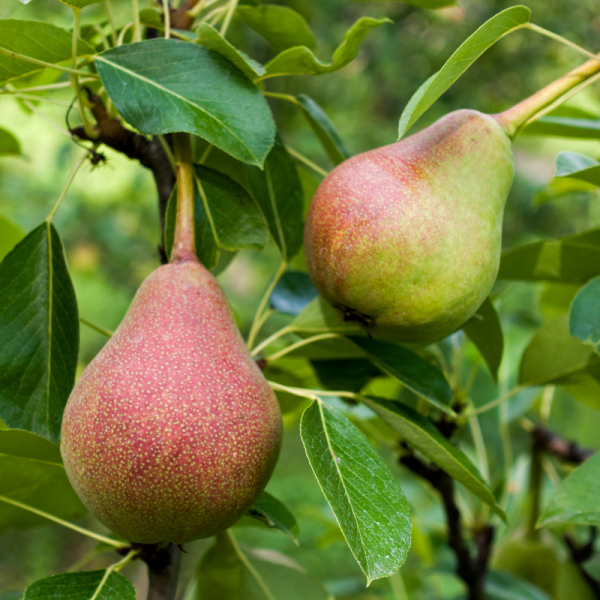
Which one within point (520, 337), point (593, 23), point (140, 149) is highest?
point (140, 149)

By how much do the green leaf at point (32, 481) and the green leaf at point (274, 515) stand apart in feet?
0.49

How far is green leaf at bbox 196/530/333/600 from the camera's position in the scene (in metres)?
0.57

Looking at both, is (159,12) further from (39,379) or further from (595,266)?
(595,266)

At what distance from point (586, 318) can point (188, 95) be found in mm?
344

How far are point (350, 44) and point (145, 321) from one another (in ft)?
0.83

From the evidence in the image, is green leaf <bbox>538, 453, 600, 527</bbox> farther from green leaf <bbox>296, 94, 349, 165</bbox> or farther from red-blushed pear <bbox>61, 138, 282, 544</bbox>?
green leaf <bbox>296, 94, 349, 165</bbox>

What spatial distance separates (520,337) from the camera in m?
0.97

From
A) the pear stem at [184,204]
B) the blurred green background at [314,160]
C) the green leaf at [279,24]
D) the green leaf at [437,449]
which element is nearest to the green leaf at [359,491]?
the green leaf at [437,449]

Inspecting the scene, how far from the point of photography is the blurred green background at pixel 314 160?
2.12 m

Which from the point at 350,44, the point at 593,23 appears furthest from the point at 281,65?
the point at 593,23

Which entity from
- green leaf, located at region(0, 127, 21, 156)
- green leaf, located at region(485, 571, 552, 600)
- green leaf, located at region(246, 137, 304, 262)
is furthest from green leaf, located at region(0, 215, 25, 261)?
green leaf, located at region(485, 571, 552, 600)

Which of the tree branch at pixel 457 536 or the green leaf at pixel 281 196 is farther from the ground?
the green leaf at pixel 281 196

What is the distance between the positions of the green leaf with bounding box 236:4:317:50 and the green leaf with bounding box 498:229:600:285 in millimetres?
279

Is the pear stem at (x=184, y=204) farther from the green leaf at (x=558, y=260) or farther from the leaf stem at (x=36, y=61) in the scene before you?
the green leaf at (x=558, y=260)
